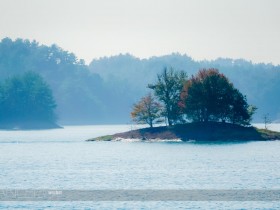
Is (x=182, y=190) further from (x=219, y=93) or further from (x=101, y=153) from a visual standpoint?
(x=219, y=93)

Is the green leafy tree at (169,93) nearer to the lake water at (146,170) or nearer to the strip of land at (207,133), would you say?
the strip of land at (207,133)

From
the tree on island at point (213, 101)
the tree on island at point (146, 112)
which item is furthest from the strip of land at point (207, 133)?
the tree on island at point (146, 112)

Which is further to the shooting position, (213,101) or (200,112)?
(200,112)

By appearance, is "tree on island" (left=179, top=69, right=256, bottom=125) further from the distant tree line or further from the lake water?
the lake water

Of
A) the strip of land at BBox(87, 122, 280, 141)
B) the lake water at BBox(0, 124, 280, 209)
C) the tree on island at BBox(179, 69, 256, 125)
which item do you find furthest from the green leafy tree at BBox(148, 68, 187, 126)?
the lake water at BBox(0, 124, 280, 209)

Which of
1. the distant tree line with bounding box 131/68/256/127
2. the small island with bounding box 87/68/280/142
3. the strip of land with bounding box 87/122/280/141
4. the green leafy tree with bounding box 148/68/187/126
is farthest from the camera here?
the green leafy tree with bounding box 148/68/187/126

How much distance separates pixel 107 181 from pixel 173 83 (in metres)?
73.6

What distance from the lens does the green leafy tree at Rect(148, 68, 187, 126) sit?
128 m

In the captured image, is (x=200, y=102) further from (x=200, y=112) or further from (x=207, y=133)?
(x=207, y=133)

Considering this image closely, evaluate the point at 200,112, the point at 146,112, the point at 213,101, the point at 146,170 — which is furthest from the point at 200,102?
the point at 146,170

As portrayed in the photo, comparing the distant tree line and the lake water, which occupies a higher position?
the distant tree line

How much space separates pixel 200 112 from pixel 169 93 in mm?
7550

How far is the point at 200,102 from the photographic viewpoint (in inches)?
4889

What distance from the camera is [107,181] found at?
58.5 m
